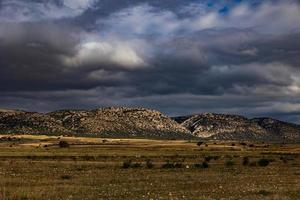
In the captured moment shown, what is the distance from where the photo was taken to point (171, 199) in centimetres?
2894

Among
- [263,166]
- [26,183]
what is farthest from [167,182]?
[263,166]

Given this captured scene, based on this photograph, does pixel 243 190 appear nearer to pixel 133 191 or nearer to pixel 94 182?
pixel 133 191

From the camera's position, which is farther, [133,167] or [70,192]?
[133,167]

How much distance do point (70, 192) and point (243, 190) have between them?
11.1 metres

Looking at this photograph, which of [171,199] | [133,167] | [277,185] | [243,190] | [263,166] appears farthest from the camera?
[263,166]

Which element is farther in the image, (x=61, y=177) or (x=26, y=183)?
(x=61, y=177)

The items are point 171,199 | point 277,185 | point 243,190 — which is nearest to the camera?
point 171,199

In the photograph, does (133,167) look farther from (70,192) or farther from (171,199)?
(171,199)

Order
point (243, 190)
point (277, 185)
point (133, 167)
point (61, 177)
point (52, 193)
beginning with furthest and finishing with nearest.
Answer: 1. point (133, 167)
2. point (61, 177)
3. point (277, 185)
4. point (243, 190)
5. point (52, 193)

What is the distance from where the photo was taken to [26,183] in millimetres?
40219

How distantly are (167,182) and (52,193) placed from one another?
12015mm

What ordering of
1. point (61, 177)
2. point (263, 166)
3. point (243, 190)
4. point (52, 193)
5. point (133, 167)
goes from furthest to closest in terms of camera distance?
point (263, 166)
point (133, 167)
point (61, 177)
point (243, 190)
point (52, 193)

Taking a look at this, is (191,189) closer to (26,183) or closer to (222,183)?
(222,183)

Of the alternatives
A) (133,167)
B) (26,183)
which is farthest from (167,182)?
(133,167)
